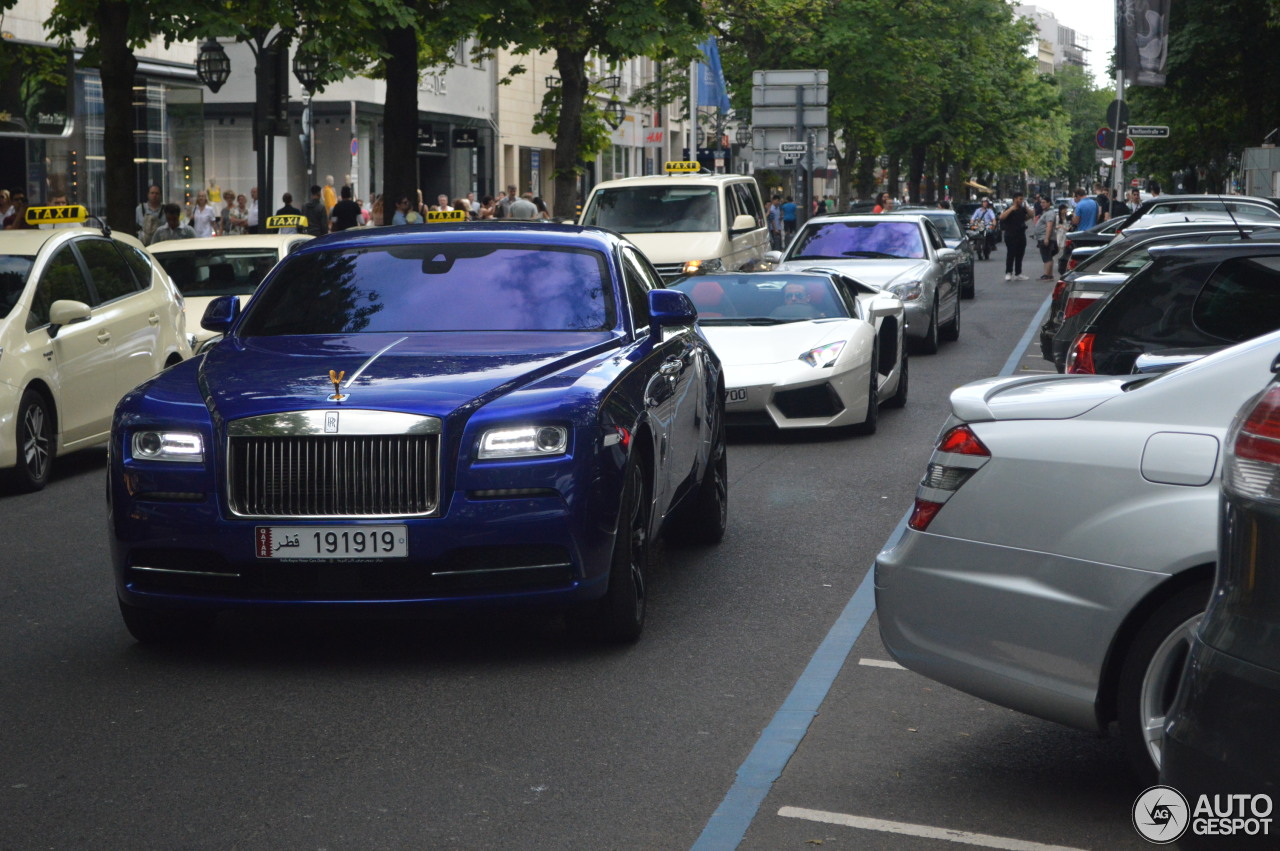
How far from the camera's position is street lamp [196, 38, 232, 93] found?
1003 inches

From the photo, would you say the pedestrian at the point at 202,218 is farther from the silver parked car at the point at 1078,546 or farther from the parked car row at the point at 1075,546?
the silver parked car at the point at 1078,546

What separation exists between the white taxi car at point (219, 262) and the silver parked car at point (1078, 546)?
1254 cm

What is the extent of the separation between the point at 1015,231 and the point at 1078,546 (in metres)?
34.4

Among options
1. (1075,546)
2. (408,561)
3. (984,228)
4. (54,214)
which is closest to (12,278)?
(54,214)

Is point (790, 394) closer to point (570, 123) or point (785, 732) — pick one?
point (785, 732)

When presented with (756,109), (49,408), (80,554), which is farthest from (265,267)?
(756,109)

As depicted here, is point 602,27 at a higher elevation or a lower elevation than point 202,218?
higher

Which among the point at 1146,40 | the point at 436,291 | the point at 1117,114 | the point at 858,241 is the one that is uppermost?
the point at 1146,40

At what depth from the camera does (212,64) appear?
2569cm

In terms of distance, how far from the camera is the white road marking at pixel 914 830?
14.6 feet

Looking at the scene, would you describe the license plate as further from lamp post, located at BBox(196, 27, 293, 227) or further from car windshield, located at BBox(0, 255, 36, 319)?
lamp post, located at BBox(196, 27, 293, 227)

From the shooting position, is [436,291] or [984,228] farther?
[984,228]

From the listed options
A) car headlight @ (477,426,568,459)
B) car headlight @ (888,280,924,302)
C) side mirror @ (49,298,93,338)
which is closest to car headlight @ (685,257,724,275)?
car headlight @ (888,280,924,302)

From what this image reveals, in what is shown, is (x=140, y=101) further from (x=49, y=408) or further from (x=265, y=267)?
(x=49, y=408)
